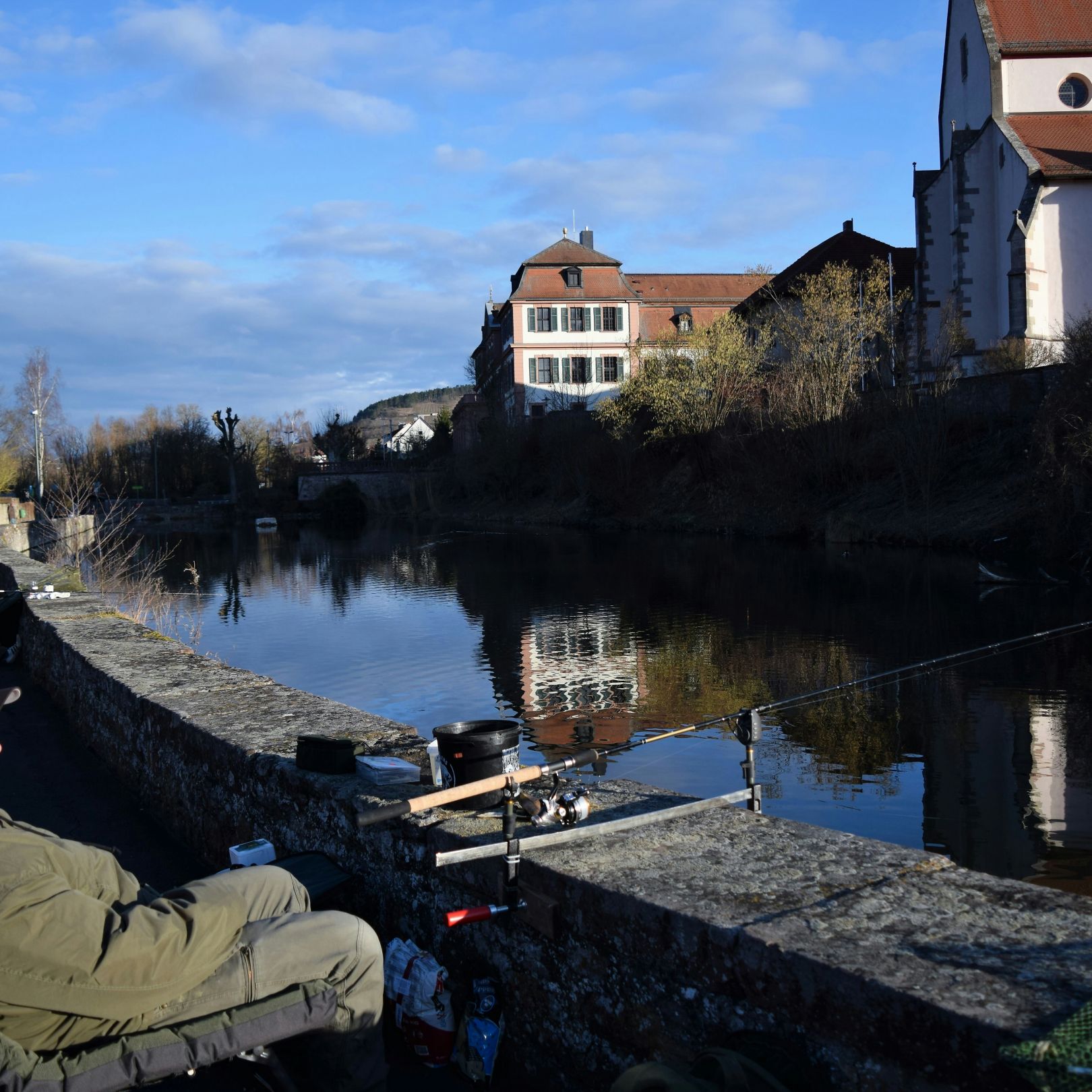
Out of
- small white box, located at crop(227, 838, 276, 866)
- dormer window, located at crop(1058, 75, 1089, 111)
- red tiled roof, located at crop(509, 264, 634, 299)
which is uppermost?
dormer window, located at crop(1058, 75, 1089, 111)

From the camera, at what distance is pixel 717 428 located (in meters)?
43.8

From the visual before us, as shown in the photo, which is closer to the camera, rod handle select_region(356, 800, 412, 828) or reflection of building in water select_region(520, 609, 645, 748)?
rod handle select_region(356, 800, 412, 828)

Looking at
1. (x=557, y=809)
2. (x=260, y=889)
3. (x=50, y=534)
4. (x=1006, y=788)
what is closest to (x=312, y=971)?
(x=260, y=889)

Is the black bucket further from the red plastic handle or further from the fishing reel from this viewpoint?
the red plastic handle

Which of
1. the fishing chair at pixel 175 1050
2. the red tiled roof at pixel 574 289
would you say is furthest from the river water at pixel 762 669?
the red tiled roof at pixel 574 289

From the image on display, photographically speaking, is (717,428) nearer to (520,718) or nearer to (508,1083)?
(520,718)

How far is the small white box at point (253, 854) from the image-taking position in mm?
3973

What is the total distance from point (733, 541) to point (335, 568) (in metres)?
12.9

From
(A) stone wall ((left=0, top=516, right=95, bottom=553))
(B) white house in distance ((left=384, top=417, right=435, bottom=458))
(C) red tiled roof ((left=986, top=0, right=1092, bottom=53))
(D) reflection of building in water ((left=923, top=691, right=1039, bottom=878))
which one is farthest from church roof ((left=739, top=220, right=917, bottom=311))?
(B) white house in distance ((left=384, top=417, right=435, bottom=458))

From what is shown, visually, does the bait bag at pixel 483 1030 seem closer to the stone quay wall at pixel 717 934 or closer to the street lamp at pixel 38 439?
the stone quay wall at pixel 717 934

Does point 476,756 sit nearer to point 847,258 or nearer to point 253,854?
point 253,854

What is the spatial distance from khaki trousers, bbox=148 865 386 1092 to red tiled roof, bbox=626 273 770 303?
71.4 m

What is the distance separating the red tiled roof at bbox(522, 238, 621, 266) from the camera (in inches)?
2650

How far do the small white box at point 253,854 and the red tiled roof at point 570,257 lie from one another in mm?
65301
